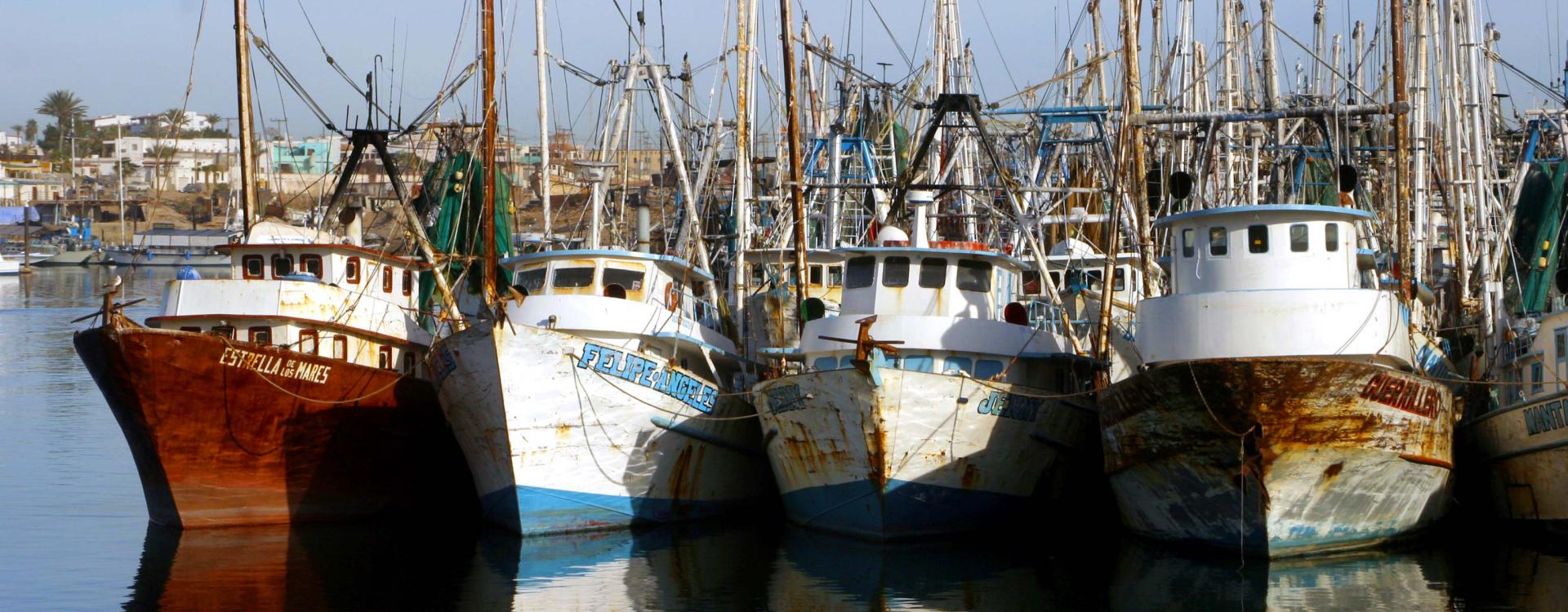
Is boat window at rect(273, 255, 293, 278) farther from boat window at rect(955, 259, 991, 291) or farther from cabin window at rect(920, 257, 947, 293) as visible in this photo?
boat window at rect(955, 259, 991, 291)

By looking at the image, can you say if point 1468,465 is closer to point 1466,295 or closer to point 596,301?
point 1466,295

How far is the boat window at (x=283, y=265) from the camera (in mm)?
28922

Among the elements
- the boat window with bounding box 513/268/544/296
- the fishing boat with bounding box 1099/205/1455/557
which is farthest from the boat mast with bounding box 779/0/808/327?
the fishing boat with bounding box 1099/205/1455/557

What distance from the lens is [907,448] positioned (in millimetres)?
24531

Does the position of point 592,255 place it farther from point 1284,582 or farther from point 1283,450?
point 1284,582

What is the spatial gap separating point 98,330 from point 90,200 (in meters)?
146

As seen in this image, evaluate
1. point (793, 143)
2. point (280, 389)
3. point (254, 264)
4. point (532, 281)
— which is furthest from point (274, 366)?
point (793, 143)

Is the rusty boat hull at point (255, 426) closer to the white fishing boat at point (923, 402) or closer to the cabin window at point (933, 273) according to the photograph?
the white fishing boat at point (923, 402)

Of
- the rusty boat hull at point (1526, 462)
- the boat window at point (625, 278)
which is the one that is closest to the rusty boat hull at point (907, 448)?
the boat window at point (625, 278)

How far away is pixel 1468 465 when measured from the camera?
27047 millimetres

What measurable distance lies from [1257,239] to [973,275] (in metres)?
5.07

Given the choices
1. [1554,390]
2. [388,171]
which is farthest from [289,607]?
[1554,390]

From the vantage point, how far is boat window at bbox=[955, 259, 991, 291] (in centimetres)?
2717

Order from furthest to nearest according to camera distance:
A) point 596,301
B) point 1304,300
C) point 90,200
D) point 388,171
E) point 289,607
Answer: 1. point 90,200
2. point 388,171
3. point 596,301
4. point 1304,300
5. point 289,607
